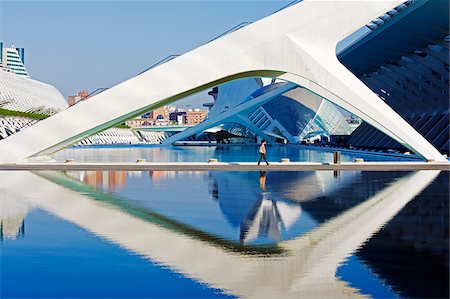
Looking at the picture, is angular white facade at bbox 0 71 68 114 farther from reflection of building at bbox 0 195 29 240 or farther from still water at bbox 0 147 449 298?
still water at bbox 0 147 449 298

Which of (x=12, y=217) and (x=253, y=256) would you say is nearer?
(x=253, y=256)

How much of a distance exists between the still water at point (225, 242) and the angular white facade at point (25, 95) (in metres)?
74.2

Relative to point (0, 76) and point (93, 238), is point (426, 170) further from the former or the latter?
point (0, 76)

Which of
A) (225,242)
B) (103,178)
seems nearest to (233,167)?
(103,178)

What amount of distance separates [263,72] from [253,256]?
746 inches

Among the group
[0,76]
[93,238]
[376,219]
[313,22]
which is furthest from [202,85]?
[0,76]

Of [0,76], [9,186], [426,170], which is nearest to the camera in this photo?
[9,186]

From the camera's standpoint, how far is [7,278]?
6445 mm

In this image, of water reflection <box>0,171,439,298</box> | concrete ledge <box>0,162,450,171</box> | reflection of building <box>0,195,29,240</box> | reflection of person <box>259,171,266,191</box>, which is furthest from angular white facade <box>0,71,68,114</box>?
water reflection <box>0,171,439,298</box>

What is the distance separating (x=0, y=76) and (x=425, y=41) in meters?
69.2

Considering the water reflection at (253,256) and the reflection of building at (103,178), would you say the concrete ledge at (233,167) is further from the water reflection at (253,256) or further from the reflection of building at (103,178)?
the water reflection at (253,256)

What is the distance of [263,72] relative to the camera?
26.2 metres

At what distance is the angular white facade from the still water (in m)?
74.2

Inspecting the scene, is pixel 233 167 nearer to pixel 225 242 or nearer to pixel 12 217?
pixel 12 217
